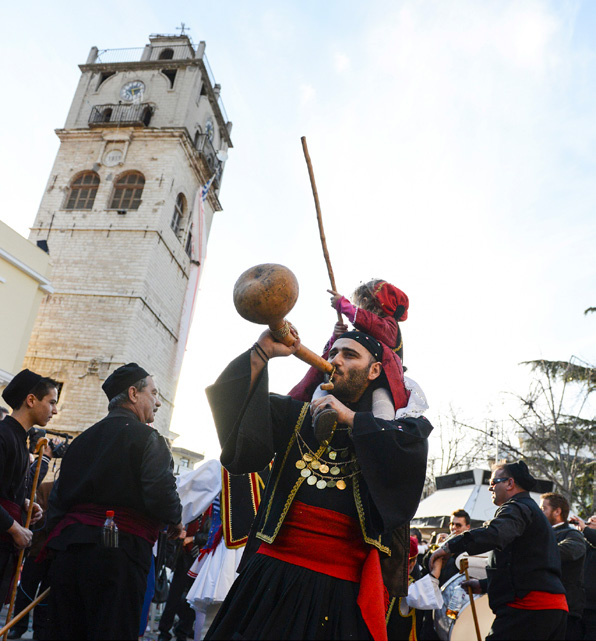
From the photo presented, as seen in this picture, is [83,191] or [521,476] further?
[83,191]

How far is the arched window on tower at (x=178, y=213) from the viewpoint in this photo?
25453mm

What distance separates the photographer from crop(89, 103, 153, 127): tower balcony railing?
84.6 ft

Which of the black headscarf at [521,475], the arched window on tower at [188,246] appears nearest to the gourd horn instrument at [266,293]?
the black headscarf at [521,475]

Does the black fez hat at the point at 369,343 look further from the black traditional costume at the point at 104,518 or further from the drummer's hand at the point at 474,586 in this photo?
the drummer's hand at the point at 474,586

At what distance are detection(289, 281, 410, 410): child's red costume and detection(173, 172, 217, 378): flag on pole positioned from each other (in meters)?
22.2

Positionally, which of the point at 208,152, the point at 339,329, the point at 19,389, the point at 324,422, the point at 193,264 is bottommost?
the point at 324,422

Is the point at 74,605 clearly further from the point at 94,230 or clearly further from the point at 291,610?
the point at 94,230

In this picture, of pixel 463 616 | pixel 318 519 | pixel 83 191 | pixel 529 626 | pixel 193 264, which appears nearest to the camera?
pixel 318 519

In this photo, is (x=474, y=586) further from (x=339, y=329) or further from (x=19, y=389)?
(x=19, y=389)

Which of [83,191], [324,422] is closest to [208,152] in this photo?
[83,191]

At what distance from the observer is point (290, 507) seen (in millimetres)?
2363

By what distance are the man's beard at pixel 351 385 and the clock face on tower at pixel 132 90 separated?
27923 millimetres

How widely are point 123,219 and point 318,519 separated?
76.2ft

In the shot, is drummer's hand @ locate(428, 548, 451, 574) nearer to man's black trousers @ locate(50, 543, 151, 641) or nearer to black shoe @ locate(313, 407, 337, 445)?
man's black trousers @ locate(50, 543, 151, 641)
